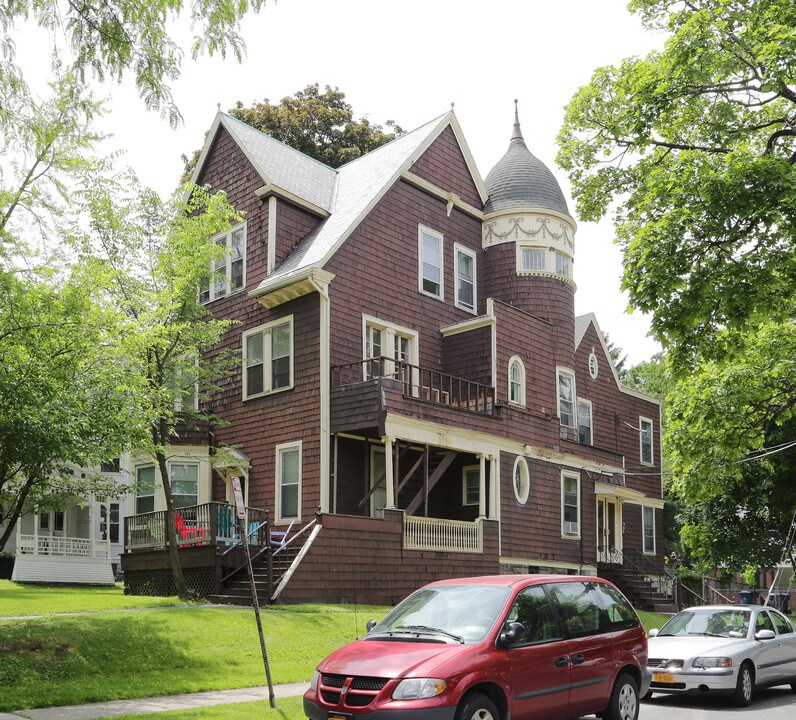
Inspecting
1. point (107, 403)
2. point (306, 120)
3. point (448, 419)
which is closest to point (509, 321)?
point (448, 419)

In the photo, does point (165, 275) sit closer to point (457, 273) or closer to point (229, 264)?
point (229, 264)

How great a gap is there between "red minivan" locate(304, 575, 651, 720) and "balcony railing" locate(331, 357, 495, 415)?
40.3 feet

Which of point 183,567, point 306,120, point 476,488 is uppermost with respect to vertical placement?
point 306,120

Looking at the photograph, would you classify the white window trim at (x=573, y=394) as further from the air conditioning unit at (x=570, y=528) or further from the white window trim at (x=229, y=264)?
the white window trim at (x=229, y=264)

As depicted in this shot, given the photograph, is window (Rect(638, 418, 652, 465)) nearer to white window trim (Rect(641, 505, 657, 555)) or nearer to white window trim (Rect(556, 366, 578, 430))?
white window trim (Rect(641, 505, 657, 555))

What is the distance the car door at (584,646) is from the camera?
31.1ft

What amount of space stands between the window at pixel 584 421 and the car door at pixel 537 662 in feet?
77.5

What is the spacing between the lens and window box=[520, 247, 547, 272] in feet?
96.4

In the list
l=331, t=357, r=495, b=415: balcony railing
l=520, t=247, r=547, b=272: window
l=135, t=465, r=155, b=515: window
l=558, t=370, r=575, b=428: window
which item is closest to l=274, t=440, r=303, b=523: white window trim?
l=331, t=357, r=495, b=415: balcony railing

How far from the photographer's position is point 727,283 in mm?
15023

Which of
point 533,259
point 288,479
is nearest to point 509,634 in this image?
point 288,479

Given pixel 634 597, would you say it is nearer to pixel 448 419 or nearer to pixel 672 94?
pixel 448 419

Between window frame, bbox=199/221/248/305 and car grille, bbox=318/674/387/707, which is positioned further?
window frame, bbox=199/221/248/305

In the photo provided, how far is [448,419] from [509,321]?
4626mm
